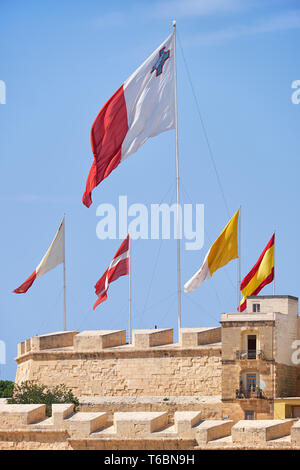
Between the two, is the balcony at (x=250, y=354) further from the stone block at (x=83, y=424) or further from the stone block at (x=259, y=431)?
the stone block at (x=83, y=424)

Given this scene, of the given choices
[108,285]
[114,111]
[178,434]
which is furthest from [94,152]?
[178,434]

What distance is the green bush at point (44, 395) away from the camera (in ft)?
214

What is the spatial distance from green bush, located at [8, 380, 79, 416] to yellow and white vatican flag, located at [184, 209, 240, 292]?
643 centimetres

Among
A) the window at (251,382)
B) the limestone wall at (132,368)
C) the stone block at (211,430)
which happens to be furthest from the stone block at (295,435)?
the limestone wall at (132,368)

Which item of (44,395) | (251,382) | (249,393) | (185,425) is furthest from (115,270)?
(185,425)

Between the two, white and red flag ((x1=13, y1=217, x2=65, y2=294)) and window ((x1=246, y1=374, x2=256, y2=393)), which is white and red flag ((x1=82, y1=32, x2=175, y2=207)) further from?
window ((x1=246, y1=374, x2=256, y2=393))

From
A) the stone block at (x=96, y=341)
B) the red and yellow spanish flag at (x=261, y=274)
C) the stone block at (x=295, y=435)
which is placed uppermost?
the red and yellow spanish flag at (x=261, y=274)

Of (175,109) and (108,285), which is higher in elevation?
(175,109)

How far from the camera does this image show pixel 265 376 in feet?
206

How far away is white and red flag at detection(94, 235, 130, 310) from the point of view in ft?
224

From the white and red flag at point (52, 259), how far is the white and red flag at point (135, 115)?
701 centimetres
